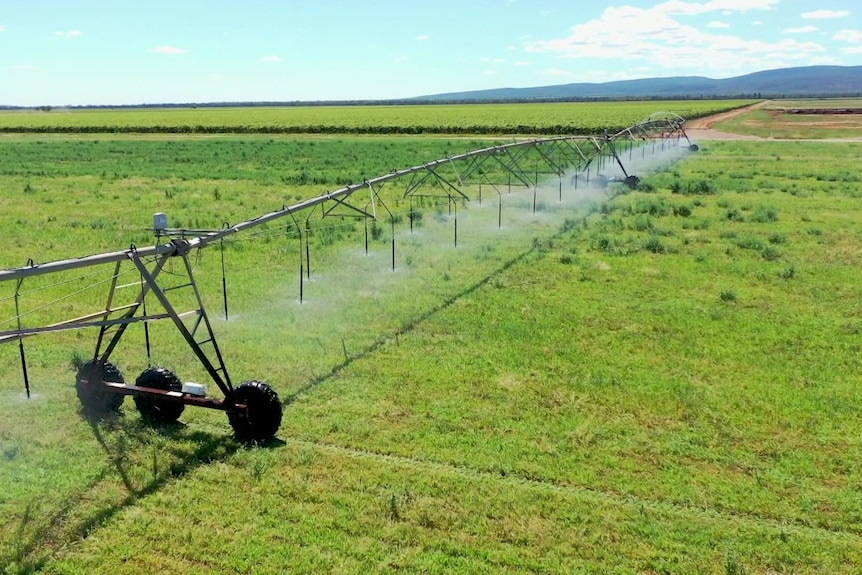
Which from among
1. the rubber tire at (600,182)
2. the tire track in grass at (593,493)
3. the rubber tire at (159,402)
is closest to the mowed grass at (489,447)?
the tire track in grass at (593,493)

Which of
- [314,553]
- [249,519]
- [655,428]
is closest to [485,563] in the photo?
[314,553]

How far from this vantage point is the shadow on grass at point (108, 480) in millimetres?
7379

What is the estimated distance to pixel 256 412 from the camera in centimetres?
942

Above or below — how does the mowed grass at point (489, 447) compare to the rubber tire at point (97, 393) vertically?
below

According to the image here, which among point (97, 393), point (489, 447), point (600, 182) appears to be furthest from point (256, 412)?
point (600, 182)

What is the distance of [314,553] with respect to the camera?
730cm

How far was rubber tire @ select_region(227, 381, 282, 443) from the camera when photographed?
30.9ft

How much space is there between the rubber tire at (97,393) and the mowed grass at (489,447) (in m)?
0.31

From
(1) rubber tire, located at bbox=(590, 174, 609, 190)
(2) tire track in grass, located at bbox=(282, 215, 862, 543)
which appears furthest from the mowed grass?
(1) rubber tire, located at bbox=(590, 174, 609, 190)

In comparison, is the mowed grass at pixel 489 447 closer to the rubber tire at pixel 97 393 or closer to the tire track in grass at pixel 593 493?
the tire track in grass at pixel 593 493

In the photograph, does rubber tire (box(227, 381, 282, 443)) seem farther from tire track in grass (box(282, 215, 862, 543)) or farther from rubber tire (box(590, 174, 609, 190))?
rubber tire (box(590, 174, 609, 190))

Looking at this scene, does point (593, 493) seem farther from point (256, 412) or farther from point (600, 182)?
point (600, 182)

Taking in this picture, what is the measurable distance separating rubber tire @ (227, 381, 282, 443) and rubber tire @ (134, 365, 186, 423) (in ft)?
3.28

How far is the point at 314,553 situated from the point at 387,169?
3774 centimetres
